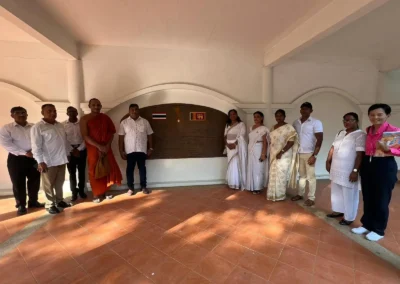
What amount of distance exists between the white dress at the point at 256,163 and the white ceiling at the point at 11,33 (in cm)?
381

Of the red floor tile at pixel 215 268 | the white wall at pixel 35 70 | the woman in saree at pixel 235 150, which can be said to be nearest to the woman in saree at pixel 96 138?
the white wall at pixel 35 70

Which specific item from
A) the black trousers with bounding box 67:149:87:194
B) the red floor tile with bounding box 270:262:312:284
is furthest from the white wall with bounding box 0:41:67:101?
the red floor tile with bounding box 270:262:312:284

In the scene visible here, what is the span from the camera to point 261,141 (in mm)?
3432

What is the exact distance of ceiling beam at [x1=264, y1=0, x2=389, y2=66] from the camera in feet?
6.46

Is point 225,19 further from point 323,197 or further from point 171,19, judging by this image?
point 323,197

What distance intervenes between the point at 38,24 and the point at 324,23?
133 inches

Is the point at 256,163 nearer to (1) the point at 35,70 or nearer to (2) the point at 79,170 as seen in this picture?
(2) the point at 79,170

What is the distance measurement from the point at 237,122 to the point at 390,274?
2611 millimetres

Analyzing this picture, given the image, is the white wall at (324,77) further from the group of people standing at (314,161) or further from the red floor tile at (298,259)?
the red floor tile at (298,259)

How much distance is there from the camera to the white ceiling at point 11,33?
2.77 m

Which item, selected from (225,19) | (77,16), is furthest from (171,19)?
(77,16)

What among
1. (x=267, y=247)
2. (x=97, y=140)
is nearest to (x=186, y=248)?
(x=267, y=247)

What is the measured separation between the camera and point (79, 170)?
3.29 m

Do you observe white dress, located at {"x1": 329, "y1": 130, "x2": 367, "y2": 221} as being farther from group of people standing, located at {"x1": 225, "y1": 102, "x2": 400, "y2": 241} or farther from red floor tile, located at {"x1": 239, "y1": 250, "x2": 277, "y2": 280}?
red floor tile, located at {"x1": 239, "y1": 250, "x2": 277, "y2": 280}
